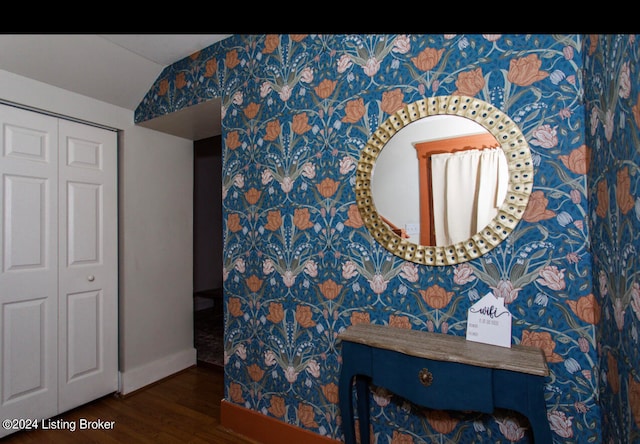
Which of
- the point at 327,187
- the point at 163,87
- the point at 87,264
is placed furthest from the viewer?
the point at 163,87

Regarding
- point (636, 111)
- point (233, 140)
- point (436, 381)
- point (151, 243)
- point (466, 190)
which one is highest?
point (233, 140)

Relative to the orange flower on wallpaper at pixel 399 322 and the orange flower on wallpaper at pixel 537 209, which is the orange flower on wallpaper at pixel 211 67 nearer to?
the orange flower on wallpaper at pixel 399 322

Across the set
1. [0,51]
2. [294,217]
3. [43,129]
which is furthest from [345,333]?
[0,51]

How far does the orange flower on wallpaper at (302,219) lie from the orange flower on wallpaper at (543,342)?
111 centimetres

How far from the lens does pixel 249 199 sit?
7.30 feet

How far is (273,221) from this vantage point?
2.12 m

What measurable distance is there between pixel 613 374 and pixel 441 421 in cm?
71

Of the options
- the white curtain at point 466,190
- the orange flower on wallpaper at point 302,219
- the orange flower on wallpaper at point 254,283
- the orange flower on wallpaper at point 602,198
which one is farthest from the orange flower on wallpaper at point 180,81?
the orange flower on wallpaper at point 602,198

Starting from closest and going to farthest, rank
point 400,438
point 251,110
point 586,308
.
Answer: point 586,308, point 400,438, point 251,110

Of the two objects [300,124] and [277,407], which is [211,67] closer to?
[300,124]

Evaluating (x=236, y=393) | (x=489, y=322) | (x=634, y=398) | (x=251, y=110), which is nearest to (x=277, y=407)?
(x=236, y=393)

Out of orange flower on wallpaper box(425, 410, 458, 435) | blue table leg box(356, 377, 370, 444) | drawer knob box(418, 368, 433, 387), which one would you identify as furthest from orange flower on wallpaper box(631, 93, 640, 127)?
blue table leg box(356, 377, 370, 444)

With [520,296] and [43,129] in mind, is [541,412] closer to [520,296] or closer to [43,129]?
[520,296]
